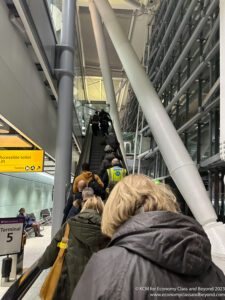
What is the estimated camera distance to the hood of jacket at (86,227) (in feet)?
8.68

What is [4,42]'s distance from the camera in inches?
195

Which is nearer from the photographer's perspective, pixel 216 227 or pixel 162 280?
pixel 162 280

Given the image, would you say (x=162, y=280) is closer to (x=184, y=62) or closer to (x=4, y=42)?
(x=4, y=42)

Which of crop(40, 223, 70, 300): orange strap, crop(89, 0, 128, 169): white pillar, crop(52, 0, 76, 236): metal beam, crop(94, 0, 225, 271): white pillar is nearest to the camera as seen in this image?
crop(40, 223, 70, 300): orange strap

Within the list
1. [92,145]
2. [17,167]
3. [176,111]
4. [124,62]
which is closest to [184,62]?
[176,111]

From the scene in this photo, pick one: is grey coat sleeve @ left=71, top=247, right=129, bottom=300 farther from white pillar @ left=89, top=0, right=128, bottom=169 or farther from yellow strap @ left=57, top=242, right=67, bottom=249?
white pillar @ left=89, top=0, right=128, bottom=169

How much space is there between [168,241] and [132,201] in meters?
0.29

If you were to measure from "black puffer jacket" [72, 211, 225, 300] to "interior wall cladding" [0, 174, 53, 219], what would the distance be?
9087mm

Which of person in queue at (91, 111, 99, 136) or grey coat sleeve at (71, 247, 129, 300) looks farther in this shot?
person in queue at (91, 111, 99, 136)

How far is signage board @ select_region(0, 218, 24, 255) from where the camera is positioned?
432 cm

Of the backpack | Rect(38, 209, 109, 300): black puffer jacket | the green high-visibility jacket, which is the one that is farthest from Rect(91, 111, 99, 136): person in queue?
Rect(38, 209, 109, 300): black puffer jacket

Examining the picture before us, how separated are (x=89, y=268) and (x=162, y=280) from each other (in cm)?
26

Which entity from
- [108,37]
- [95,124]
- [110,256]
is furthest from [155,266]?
[108,37]

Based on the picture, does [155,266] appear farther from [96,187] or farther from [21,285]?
[96,187]
